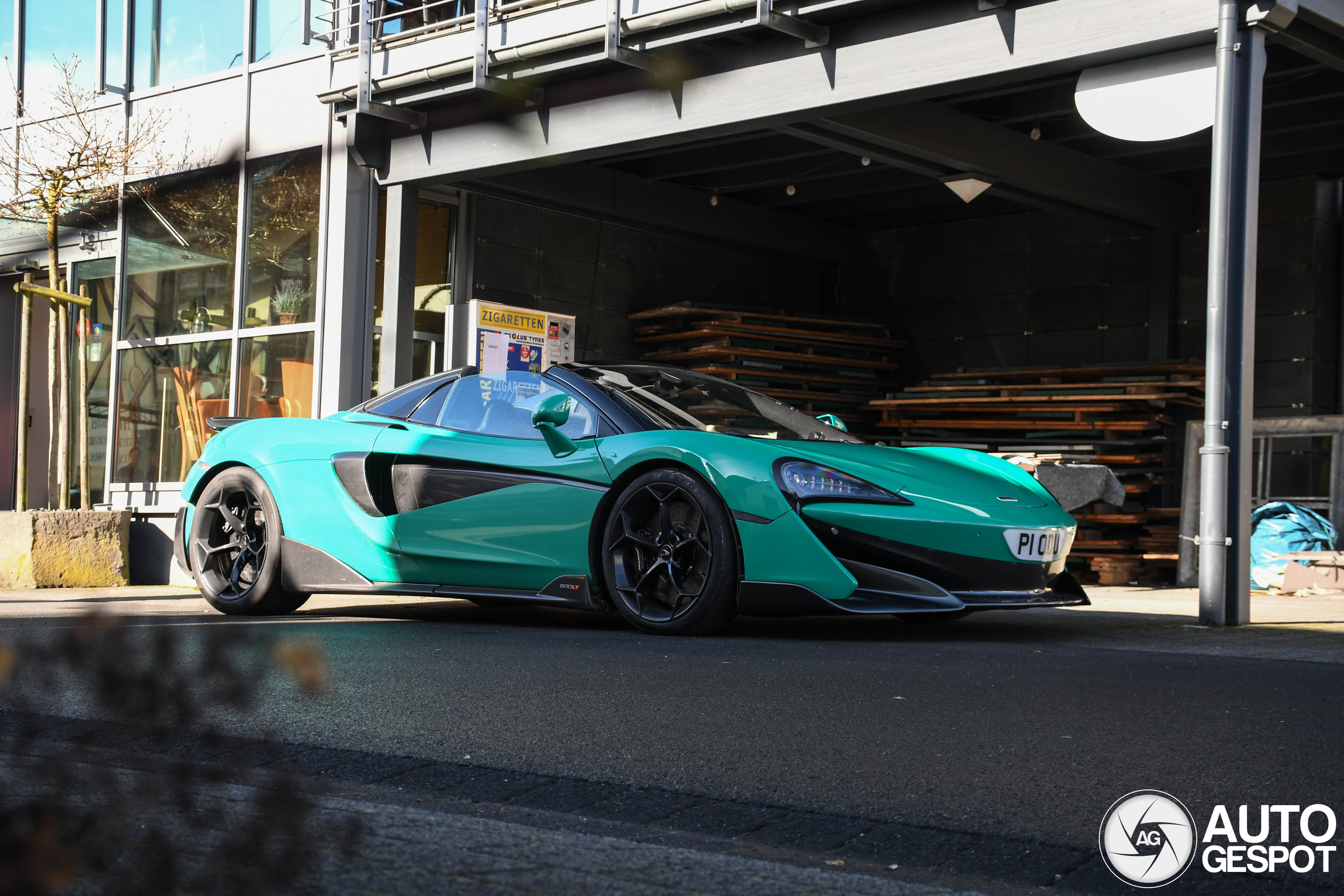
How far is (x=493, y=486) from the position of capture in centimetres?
658

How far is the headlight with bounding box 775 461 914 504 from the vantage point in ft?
18.7

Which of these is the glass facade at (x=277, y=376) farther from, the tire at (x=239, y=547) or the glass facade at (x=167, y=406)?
the tire at (x=239, y=547)

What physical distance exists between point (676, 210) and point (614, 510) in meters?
8.95

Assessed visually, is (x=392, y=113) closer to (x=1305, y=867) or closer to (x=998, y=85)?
(x=998, y=85)

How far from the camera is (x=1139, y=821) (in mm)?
2461

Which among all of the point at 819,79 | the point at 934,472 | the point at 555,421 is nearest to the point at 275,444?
the point at 555,421

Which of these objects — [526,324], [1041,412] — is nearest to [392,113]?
[526,324]

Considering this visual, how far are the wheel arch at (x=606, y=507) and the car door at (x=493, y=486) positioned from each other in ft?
0.11

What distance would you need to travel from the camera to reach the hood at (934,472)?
5805mm

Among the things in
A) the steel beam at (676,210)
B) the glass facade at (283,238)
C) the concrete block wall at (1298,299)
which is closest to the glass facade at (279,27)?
the glass facade at (283,238)

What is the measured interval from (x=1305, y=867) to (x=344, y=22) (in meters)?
11.3

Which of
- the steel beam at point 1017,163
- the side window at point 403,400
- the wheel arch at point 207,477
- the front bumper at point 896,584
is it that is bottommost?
the front bumper at point 896,584

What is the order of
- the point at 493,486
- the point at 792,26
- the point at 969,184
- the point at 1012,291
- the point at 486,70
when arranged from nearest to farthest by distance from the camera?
the point at 493,486 < the point at 792,26 < the point at 486,70 < the point at 969,184 < the point at 1012,291

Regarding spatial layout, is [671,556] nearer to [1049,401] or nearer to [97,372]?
[1049,401]
